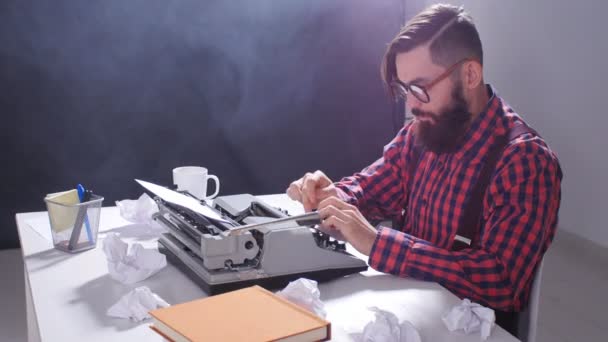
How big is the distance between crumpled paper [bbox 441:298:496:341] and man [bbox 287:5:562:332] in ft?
0.67

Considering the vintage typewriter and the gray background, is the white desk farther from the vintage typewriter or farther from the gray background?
the gray background

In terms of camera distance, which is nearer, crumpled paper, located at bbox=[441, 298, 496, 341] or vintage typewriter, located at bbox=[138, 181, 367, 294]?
crumpled paper, located at bbox=[441, 298, 496, 341]

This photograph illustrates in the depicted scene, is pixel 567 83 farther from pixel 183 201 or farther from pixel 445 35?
pixel 183 201

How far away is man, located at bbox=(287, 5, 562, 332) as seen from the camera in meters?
1.32

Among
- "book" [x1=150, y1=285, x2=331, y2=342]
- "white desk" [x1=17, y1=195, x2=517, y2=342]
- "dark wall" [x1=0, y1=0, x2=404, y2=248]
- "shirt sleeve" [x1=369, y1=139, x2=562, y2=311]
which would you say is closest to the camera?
"book" [x1=150, y1=285, x2=331, y2=342]

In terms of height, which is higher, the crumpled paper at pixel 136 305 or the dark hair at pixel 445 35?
the dark hair at pixel 445 35

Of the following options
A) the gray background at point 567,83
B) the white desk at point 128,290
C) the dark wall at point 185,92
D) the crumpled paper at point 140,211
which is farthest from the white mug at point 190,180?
the gray background at point 567,83

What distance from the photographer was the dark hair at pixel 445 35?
1514 millimetres

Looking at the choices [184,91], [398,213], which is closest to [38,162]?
[184,91]

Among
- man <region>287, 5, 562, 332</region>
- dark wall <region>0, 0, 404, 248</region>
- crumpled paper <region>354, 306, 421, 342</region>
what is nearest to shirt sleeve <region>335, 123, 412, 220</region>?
man <region>287, 5, 562, 332</region>

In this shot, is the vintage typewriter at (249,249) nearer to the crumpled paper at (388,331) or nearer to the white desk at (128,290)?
A: the white desk at (128,290)


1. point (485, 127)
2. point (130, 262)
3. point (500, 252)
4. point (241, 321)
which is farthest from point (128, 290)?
point (485, 127)

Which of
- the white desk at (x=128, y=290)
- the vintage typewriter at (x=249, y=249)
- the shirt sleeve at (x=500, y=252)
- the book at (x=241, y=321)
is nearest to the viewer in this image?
the book at (x=241, y=321)

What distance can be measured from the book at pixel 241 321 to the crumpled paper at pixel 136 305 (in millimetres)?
100
